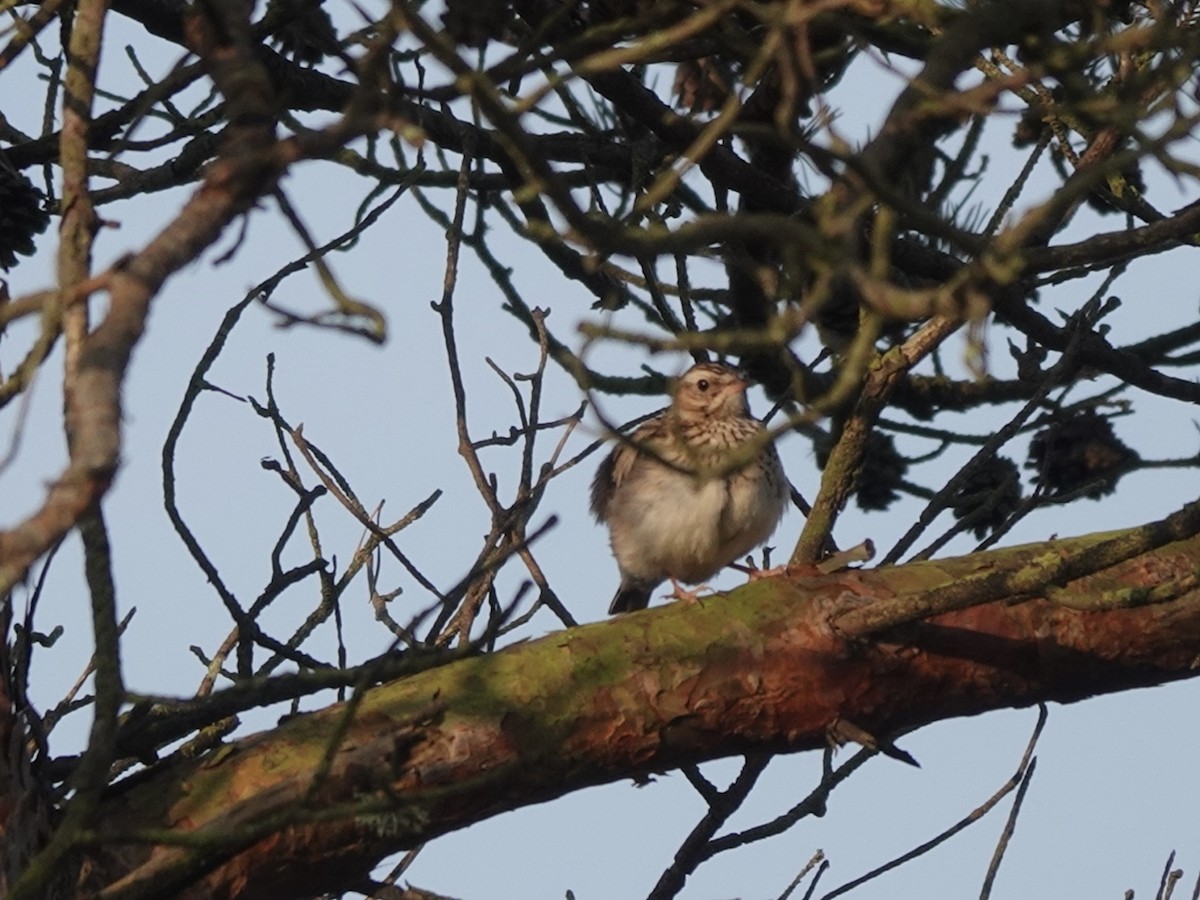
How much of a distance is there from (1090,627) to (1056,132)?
53.6 inches

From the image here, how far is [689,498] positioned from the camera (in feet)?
22.0

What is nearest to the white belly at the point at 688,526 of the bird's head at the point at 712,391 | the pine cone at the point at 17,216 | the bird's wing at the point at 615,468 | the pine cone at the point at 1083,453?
the bird's wing at the point at 615,468

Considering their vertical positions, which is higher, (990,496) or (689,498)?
(689,498)

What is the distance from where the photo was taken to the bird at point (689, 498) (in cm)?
669

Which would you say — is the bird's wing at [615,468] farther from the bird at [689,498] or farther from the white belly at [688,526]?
the white belly at [688,526]

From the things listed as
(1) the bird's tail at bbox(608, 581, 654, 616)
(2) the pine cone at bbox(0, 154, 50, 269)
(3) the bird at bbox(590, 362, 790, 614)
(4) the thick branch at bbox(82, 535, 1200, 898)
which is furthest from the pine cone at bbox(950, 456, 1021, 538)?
(2) the pine cone at bbox(0, 154, 50, 269)

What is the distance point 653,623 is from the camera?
3949mm

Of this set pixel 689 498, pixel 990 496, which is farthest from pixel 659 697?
pixel 689 498

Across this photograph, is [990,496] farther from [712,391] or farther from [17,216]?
[17,216]

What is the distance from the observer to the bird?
6.69 meters

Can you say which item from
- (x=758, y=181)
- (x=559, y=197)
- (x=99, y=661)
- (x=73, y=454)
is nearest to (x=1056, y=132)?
(x=758, y=181)

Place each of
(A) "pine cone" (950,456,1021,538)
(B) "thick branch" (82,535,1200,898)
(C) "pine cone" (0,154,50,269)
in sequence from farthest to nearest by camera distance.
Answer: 1. (A) "pine cone" (950,456,1021,538)
2. (C) "pine cone" (0,154,50,269)
3. (B) "thick branch" (82,535,1200,898)

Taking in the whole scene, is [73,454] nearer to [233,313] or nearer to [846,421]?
[233,313]

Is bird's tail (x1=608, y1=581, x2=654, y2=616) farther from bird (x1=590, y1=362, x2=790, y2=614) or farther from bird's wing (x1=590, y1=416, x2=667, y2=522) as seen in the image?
bird's wing (x1=590, y1=416, x2=667, y2=522)
